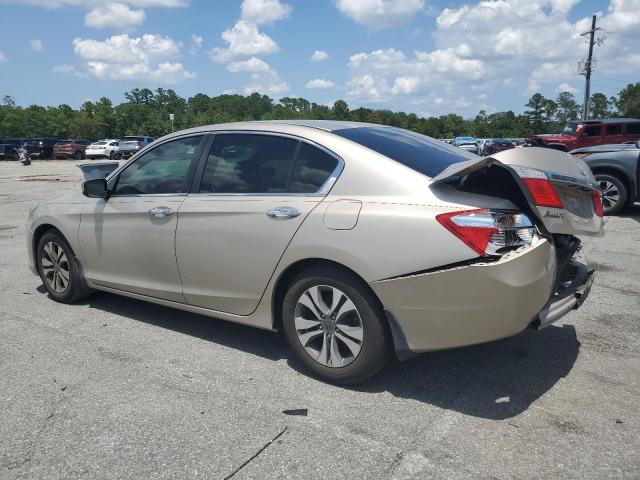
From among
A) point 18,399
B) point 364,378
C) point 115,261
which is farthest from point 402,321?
point 115,261

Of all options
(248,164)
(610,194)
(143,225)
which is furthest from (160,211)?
(610,194)

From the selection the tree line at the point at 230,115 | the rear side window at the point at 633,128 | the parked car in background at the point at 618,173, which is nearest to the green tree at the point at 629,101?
the tree line at the point at 230,115

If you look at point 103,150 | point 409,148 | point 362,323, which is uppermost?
point 409,148

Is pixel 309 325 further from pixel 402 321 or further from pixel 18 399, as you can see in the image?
pixel 18 399

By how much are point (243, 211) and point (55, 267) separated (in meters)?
2.48

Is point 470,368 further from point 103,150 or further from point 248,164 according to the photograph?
point 103,150

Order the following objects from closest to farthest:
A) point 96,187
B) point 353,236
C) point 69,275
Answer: point 353,236 < point 96,187 < point 69,275

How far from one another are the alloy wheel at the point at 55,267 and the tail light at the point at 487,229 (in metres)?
3.65

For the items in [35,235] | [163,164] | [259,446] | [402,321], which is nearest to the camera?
[259,446]

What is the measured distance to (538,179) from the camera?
9.95 ft

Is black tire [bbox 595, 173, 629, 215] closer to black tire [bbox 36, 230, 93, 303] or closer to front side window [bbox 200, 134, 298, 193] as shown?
front side window [bbox 200, 134, 298, 193]

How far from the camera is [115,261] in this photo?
14.9 ft

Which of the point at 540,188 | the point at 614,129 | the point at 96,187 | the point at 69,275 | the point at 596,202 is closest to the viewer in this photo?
the point at 540,188

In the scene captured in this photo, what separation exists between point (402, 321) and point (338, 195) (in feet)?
2.73
